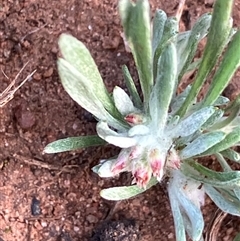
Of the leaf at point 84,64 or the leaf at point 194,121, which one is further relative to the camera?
the leaf at point 194,121

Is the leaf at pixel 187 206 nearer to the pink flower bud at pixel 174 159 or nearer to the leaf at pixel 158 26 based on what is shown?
the pink flower bud at pixel 174 159

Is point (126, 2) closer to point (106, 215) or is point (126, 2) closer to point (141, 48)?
point (141, 48)

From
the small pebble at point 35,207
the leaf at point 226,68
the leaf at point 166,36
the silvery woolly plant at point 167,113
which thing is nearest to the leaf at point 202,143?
the silvery woolly plant at point 167,113

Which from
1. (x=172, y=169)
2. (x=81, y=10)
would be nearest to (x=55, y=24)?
(x=81, y=10)

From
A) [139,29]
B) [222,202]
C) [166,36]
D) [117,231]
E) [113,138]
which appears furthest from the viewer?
[117,231]

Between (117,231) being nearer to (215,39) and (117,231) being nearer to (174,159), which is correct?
(174,159)

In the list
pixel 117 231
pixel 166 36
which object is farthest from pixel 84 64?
pixel 117 231
